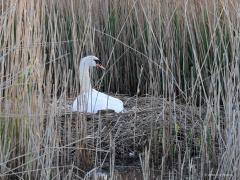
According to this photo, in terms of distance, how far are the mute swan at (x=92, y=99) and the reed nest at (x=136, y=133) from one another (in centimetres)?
11

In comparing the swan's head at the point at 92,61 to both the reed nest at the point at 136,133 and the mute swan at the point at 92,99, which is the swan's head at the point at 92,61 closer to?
the mute swan at the point at 92,99

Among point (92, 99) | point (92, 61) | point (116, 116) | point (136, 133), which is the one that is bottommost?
point (136, 133)

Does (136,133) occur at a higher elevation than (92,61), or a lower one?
lower

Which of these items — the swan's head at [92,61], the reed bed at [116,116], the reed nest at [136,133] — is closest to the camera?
the reed bed at [116,116]

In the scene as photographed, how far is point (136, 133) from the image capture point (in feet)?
19.5

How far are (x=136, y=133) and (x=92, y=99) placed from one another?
978 mm

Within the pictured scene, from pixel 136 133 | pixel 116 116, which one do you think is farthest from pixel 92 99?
pixel 136 133

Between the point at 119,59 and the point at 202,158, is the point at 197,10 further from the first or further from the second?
the point at 202,158

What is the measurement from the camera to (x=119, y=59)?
7758mm

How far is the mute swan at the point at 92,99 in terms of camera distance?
564cm

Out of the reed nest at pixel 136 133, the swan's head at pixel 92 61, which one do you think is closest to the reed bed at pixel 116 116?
the reed nest at pixel 136 133

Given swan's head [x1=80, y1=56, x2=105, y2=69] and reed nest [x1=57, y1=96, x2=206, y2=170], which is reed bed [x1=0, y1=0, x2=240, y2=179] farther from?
swan's head [x1=80, y1=56, x2=105, y2=69]

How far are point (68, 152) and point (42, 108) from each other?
55 centimetres

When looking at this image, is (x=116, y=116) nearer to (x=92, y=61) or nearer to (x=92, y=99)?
(x=92, y=99)
